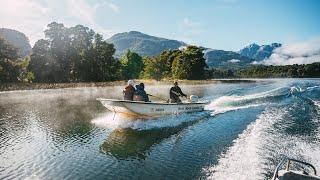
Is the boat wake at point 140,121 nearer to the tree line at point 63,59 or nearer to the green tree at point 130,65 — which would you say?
the tree line at point 63,59

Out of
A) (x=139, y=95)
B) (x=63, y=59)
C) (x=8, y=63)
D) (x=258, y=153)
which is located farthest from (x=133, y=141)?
(x=63, y=59)

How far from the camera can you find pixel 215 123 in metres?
29.0

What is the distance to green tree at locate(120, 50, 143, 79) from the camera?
136525 millimetres

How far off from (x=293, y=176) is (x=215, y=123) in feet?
57.6

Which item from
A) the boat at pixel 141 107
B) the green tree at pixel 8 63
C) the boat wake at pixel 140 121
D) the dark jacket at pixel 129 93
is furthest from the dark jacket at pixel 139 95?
the green tree at pixel 8 63

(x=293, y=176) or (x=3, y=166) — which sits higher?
(x=293, y=176)

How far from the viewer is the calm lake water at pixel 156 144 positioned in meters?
16.1

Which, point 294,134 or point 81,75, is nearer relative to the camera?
point 294,134

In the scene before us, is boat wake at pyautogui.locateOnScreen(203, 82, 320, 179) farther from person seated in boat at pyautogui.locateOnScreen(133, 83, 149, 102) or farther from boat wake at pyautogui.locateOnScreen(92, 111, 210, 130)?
person seated in boat at pyautogui.locateOnScreen(133, 83, 149, 102)

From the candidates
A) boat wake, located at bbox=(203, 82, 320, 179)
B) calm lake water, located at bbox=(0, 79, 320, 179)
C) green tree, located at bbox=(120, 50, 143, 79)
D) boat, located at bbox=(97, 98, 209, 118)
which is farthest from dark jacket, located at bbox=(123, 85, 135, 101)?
green tree, located at bbox=(120, 50, 143, 79)

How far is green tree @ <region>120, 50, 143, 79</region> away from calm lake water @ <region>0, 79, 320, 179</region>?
10098 centimetres

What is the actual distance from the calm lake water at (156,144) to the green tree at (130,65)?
101 meters

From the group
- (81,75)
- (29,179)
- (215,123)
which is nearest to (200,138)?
(215,123)

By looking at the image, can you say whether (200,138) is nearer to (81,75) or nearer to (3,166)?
(3,166)
